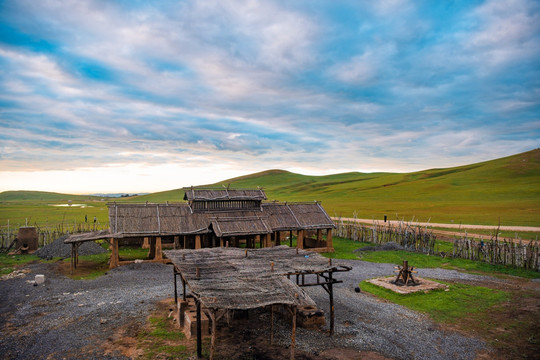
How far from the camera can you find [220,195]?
27.2m

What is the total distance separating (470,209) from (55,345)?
54.8m

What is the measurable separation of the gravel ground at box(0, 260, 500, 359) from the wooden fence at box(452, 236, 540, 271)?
3735mm

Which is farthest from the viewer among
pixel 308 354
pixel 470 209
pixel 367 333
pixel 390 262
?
pixel 470 209

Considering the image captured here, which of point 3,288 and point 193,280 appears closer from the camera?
point 193,280

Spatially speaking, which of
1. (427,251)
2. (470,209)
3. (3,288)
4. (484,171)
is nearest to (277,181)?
(484,171)

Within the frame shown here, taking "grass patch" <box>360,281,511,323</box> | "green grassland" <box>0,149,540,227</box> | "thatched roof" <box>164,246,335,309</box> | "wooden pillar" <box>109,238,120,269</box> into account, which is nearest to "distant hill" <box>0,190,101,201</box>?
"green grassland" <box>0,149,540,227</box>

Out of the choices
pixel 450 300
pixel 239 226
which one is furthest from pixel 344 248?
pixel 450 300

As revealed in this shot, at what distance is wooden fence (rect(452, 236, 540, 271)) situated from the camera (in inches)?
809

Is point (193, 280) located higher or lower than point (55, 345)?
higher

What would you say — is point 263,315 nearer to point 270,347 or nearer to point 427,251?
point 270,347

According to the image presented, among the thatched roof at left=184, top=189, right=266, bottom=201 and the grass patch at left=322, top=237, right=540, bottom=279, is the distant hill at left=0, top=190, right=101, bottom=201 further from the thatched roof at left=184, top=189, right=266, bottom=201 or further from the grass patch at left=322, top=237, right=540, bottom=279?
the grass patch at left=322, top=237, right=540, bottom=279

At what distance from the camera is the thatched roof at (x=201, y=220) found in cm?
2331

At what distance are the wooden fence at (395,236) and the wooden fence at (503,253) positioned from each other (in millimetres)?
2254

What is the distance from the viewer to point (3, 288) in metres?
17.5
